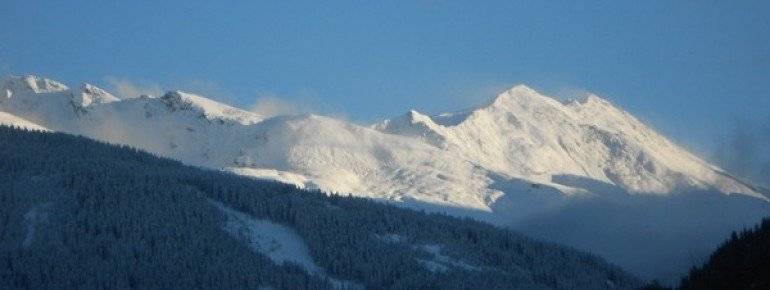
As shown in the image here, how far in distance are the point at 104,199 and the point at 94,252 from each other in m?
18.4

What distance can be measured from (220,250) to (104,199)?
19.7 meters

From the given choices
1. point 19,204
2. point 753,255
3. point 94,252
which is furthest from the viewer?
point 19,204

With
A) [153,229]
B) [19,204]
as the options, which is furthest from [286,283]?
[19,204]

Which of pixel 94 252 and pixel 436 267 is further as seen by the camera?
pixel 436 267

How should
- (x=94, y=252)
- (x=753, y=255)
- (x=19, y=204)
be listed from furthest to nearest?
(x=19, y=204)
(x=94, y=252)
(x=753, y=255)

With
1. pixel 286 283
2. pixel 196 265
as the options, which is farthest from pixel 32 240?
pixel 286 283

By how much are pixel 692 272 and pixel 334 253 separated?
76822 mm

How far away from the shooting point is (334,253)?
643ft

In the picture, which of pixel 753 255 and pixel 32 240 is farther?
pixel 32 240

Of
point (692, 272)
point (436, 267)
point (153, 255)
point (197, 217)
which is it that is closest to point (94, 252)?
point (153, 255)

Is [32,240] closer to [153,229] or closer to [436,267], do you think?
[153,229]

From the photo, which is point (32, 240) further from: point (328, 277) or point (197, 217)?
point (328, 277)

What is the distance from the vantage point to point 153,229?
19175 cm

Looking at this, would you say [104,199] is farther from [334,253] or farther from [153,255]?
[334,253]
